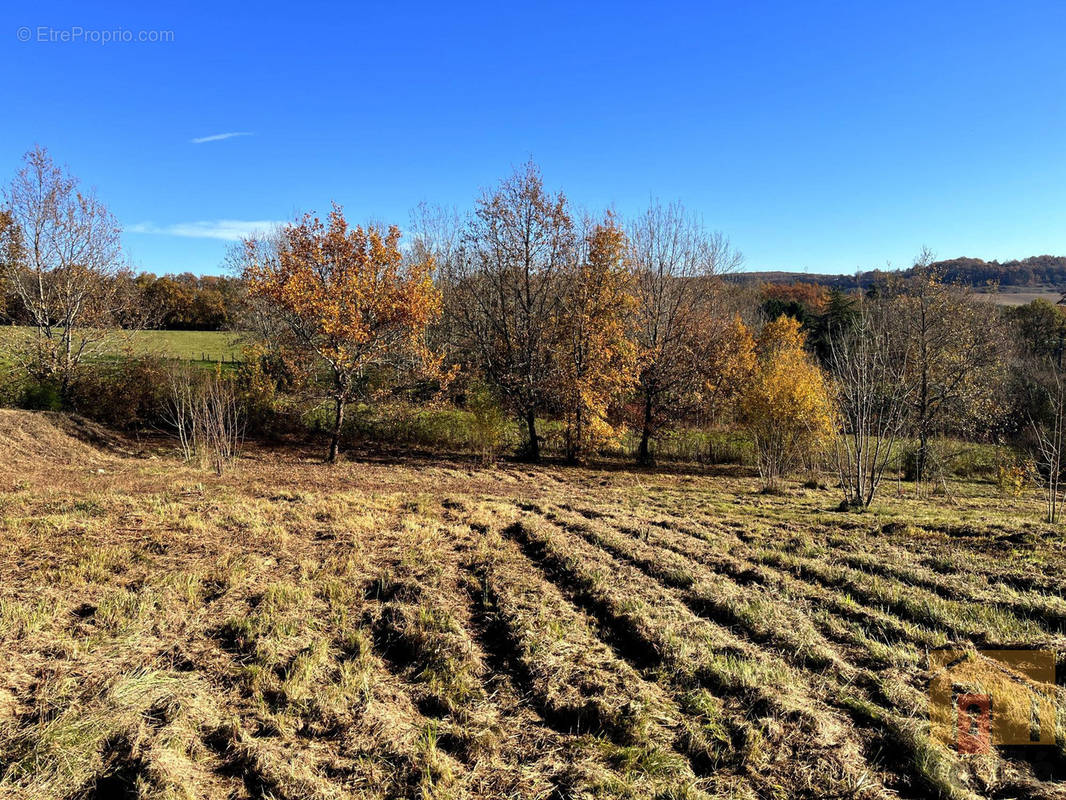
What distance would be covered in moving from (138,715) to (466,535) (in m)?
4.57

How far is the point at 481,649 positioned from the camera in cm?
452

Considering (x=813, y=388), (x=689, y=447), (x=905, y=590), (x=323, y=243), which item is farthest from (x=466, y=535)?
(x=689, y=447)

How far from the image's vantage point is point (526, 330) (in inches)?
720

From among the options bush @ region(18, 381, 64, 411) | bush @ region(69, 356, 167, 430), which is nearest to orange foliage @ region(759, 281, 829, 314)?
bush @ region(69, 356, 167, 430)

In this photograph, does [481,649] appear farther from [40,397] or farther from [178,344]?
[178,344]

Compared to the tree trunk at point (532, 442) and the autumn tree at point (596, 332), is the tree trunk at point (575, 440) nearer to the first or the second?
the autumn tree at point (596, 332)

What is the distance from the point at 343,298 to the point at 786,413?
14806 mm

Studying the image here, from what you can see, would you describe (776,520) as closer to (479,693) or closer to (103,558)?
(479,693)

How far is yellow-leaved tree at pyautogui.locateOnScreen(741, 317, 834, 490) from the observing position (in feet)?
55.2

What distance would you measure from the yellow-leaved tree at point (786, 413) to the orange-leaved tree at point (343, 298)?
11457 millimetres

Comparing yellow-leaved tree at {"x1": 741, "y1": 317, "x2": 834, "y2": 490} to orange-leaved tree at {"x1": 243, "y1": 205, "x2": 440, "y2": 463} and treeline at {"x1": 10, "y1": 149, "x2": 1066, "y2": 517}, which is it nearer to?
treeline at {"x1": 10, "y1": 149, "x2": 1066, "y2": 517}

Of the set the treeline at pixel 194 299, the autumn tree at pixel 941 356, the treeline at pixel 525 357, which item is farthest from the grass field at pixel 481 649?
the treeline at pixel 194 299

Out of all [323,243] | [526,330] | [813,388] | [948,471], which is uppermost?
[323,243]
